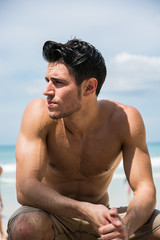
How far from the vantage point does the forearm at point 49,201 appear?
8.18 ft

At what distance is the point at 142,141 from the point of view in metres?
2.90

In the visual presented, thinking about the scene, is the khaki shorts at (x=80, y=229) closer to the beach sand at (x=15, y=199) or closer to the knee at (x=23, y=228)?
the knee at (x=23, y=228)

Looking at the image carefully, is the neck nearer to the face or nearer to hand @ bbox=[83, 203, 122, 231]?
the face

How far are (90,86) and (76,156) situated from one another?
50cm

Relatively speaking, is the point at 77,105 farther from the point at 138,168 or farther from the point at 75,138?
the point at 138,168

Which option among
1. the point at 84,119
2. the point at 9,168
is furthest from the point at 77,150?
the point at 9,168

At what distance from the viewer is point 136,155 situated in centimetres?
284

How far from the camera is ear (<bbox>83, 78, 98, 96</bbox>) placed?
2.83 meters

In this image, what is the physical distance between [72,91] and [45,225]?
A: 854mm

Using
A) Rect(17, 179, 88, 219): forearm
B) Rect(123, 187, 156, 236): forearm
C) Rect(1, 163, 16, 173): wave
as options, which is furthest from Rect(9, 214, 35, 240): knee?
Rect(1, 163, 16, 173): wave

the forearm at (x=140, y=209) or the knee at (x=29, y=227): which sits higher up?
the forearm at (x=140, y=209)

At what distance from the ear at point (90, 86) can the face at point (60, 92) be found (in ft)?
0.31

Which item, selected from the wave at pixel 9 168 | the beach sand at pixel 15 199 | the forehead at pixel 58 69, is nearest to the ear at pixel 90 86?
the forehead at pixel 58 69

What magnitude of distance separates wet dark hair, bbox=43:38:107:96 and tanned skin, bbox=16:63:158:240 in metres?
0.05
